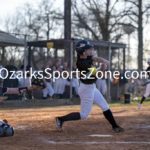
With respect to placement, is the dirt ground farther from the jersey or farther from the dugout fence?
the dugout fence

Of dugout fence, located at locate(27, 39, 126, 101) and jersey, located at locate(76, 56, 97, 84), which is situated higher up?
dugout fence, located at locate(27, 39, 126, 101)

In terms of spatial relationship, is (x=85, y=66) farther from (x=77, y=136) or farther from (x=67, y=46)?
(x=67, y=46)

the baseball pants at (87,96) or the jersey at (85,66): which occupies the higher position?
the jersey at (85,66)

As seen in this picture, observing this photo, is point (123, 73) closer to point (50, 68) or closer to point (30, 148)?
point (50, 68)

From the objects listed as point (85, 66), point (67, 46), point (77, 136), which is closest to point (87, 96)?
point (85, 66)

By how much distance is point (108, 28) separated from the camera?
31.2m

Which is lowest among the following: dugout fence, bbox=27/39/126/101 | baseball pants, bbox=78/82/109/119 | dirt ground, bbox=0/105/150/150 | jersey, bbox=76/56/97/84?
dirt ground, bbox=0/105/150/150

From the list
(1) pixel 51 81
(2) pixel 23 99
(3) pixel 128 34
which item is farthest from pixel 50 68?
(3) pixel 128 34

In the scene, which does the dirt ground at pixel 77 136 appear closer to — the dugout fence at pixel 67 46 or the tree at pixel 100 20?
the dugout fence at pixel 67 46

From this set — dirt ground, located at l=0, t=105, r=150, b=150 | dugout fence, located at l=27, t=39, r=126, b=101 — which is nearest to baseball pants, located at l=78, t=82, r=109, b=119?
dirt ground, located at l=0, t=105, r=150, b=150

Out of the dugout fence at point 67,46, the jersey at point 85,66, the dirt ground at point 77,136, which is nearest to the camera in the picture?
the dirt ground at point 77,136

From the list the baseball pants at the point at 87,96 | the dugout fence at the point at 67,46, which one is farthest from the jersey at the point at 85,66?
the dugout fence at the point at 67,46

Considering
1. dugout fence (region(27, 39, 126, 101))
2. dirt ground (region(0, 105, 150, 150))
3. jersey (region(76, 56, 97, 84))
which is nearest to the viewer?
dirt ground (region(0, 105, 150, 150))

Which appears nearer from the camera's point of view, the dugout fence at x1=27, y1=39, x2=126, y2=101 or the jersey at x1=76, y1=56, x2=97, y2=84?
the jersey at x1=76, y1=56, x2=97, y2=84
